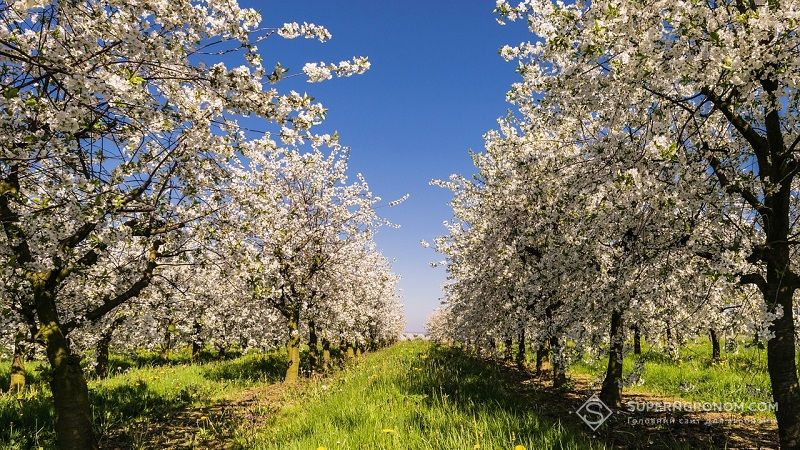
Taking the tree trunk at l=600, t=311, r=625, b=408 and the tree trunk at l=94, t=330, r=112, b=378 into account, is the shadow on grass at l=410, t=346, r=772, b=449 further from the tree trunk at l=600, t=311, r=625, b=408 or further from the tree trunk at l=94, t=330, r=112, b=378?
the tree trunk at l=94, t=330, r=112, b=378

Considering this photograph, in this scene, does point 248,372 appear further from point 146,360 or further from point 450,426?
point 450,426

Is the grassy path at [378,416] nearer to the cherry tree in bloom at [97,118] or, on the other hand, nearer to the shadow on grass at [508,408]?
the shadow on grass at [508,408]

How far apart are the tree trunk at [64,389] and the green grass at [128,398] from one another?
8.38 ft

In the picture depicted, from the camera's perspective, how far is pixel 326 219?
20156mm

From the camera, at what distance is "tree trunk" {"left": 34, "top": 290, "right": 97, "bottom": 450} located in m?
6.98

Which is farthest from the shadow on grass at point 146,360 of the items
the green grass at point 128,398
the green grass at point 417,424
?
the green grass at point 417,424

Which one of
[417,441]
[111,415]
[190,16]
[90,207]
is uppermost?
[190,16]

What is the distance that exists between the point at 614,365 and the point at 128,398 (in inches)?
535

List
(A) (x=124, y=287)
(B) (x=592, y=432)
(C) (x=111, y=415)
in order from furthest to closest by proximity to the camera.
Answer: (C) (x=111, y=415) < (A) (x=124, y=287) < (B) (x=592, y=432)

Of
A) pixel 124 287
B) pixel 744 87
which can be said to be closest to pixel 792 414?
pixel 744 87

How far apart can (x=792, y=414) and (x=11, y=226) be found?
11.3m

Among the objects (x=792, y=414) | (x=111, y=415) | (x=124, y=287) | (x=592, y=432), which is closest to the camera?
(x=792, y=414)

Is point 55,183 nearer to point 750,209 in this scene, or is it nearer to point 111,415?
point 111,415

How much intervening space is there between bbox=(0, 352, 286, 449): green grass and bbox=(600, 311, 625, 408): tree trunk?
461 inches
